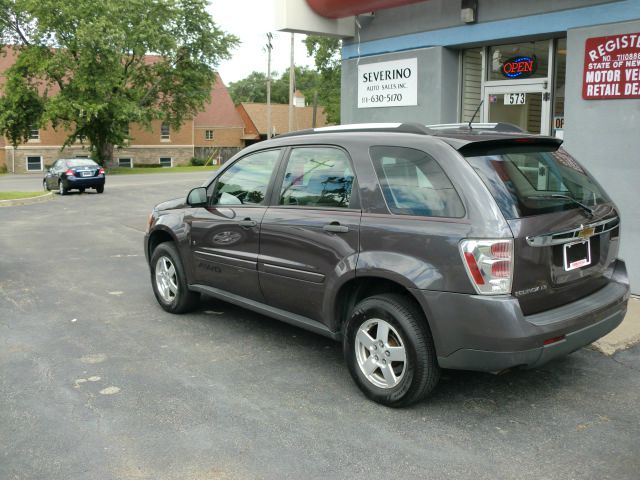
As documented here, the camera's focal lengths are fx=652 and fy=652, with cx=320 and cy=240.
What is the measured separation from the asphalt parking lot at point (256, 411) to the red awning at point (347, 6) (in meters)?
5.23

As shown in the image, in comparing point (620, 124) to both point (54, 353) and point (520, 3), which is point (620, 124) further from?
point (54, 353)

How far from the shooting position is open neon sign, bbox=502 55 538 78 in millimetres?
8734

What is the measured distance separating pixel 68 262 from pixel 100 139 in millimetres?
36563

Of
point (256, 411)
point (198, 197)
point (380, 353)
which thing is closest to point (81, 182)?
point (198, 197)

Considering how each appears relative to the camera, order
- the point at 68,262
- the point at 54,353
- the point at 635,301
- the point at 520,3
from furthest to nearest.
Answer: the point at 68,262 < the point at 520,3 < the point at 635,301 < the point at 54,353

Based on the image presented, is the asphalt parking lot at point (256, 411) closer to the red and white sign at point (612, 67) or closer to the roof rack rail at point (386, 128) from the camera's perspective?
the roof rack rail at point (386, 128)

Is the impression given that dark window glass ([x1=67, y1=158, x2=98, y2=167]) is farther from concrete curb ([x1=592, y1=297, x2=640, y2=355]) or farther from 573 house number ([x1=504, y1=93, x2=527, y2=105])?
concrete curb ([x1=592, y1=297, x2=640, y2=355])

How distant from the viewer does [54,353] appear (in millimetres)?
5312

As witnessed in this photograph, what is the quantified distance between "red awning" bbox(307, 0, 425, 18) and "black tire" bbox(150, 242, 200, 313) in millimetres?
5051

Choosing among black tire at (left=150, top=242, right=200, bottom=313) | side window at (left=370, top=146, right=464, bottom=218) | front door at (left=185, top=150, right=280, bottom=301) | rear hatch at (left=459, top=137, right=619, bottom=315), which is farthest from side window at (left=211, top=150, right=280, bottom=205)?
rear hatch at (left=459, top=137, right=619, bottom=315)

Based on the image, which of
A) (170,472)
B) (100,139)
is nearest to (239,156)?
(170,472)

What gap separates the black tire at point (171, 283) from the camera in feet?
20.5

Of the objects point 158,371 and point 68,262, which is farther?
point 68,262

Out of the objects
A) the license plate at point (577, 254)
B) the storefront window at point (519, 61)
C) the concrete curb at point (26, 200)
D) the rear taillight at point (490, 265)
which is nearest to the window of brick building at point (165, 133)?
the concrete curb at point (26, 200)
